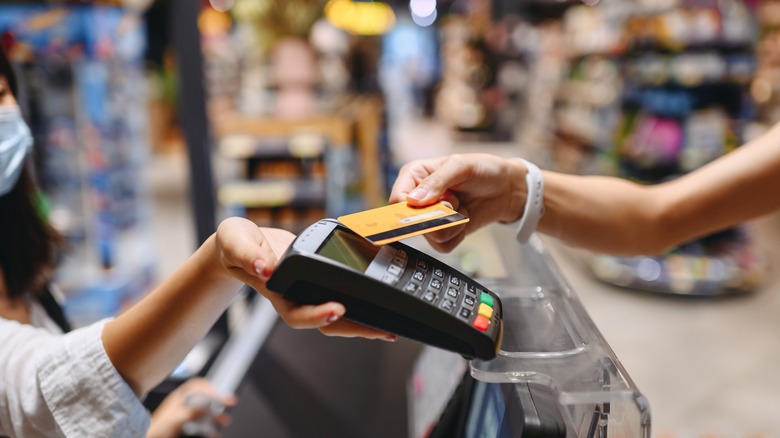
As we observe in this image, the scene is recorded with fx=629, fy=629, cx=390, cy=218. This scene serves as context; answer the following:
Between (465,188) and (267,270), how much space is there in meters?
0.52

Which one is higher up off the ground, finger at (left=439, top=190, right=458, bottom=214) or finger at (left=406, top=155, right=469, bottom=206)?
finger at (left=406, top=155, right=469, bottom=206)

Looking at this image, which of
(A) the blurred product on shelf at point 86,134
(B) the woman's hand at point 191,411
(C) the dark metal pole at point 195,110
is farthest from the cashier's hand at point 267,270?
(A) the blurred product on shelf at point 86,134

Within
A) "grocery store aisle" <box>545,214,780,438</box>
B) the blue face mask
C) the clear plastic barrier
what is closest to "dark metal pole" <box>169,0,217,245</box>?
the blue face mask

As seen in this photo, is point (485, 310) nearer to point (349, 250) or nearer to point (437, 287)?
point (437, 287)

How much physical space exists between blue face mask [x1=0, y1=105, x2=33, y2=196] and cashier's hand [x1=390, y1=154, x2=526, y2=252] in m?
0.77

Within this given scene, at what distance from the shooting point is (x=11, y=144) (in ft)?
4.03

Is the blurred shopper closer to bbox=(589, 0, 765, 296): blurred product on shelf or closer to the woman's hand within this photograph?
the woman's hand

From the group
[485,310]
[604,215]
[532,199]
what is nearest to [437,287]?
[485,310]

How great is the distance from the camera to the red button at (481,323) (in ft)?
2.23

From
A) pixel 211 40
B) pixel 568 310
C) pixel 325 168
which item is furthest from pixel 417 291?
pixel 211 40

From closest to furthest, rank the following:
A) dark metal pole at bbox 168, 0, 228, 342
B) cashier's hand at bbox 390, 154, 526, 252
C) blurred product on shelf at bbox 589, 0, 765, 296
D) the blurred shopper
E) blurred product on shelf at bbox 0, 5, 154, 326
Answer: cashier's hand at bbox 390, 154, 526, 252
the blurred shopper
dark metal pole at bbox 168, 0, 228, 342
blurred product on shelf at bbox 0, 5, 154, 326
blurred product on shelf at bbox 589, 0, 765, 296

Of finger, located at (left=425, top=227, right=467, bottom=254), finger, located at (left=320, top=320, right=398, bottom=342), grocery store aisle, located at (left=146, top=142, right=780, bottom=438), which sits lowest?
grocery store aisle, located at (left=146, top=142, right=780, bottom=438)

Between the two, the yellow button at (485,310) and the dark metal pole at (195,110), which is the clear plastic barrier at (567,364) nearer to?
the yellow button at (485,310)

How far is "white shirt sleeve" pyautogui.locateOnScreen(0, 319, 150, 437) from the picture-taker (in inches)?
36.1
